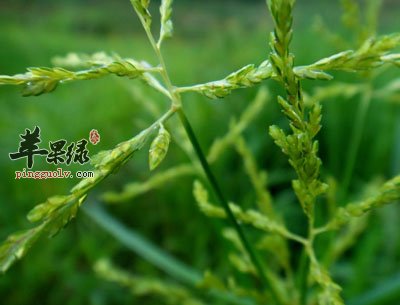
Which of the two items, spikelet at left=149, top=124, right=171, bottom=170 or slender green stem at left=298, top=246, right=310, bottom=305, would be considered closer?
spikelet at left=149, top=124, right=171, bottom=170

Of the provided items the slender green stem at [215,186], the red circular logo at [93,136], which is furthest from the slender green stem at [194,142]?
the red circular logo at [93,136]

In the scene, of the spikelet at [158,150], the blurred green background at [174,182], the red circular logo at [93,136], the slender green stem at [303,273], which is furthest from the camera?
the red circular logo at [93,136]

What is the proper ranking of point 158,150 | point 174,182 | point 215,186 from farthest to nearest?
1. point 174,182
2. point 215,186
3. point 158,150


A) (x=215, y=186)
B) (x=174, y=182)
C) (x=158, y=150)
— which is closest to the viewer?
(x=158, y=150)

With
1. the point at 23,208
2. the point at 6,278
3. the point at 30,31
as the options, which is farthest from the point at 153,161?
the point at 30,31

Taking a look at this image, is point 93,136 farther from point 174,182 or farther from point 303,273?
point 303,273

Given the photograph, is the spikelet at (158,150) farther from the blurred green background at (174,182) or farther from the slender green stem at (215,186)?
the blurred green background at (174,182)

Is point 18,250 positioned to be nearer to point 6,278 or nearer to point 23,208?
point 6,278

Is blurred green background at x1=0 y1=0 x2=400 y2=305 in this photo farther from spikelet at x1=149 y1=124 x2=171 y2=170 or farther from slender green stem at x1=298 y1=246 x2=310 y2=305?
spikelet at x1=149 y1=124 x2=171 y2=170

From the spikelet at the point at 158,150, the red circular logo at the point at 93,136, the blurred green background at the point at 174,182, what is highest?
the spikelet at the point at 158,150

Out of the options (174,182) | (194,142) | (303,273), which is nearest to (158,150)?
(194,142)

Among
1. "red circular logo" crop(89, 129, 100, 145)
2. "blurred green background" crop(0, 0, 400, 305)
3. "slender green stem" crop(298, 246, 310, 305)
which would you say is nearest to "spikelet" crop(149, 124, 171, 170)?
"slender green stem" crop(298, 246, 310, 305)
